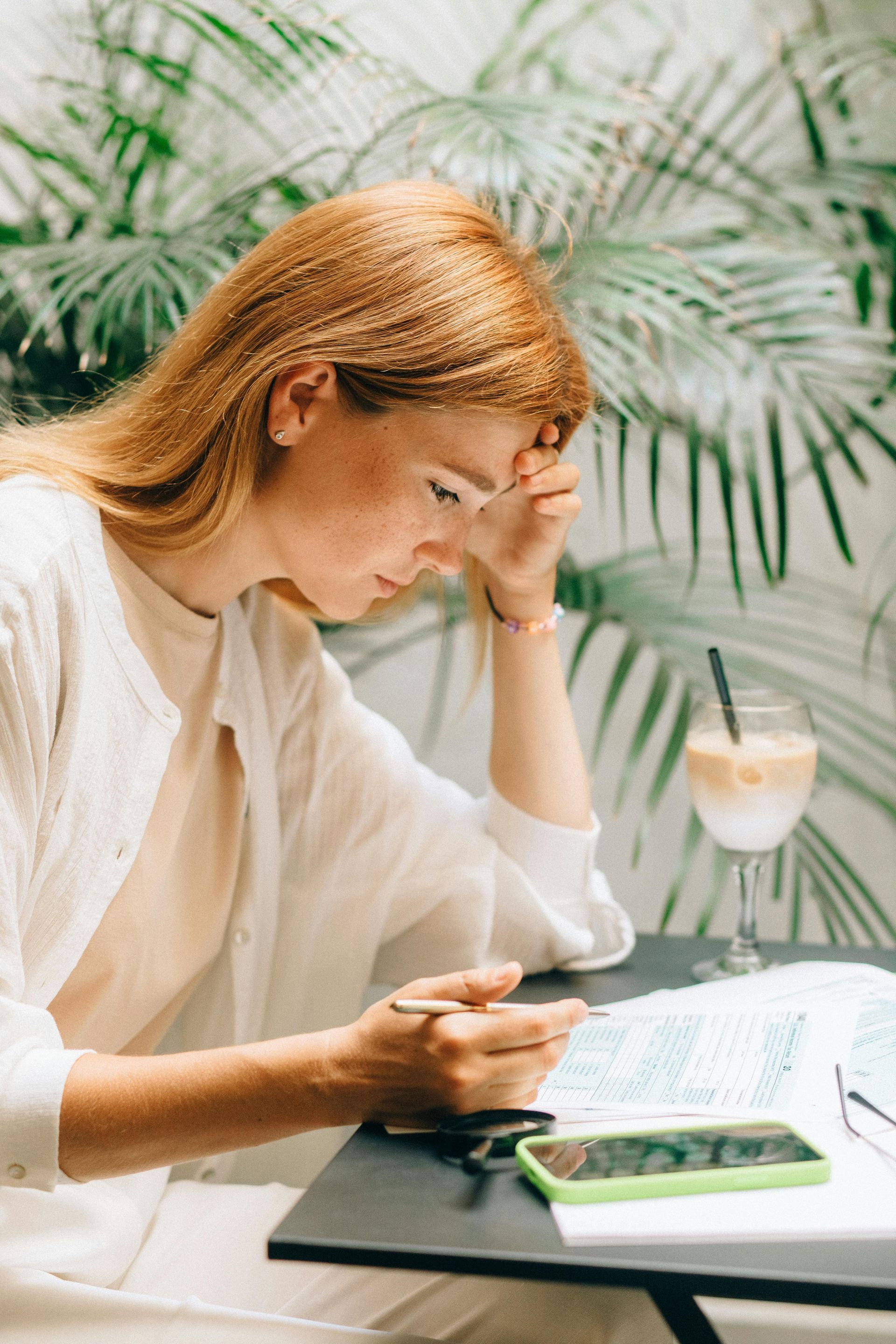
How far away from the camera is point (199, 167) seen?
147cm

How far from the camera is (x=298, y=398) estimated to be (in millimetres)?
996

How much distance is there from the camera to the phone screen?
655 mm

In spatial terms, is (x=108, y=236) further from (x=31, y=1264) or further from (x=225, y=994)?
(x=31, y=1264)

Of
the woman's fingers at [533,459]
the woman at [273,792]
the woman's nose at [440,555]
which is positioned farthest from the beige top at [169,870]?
the woman's fingers at [533,459]

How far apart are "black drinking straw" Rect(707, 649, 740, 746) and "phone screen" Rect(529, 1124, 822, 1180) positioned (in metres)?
0.43

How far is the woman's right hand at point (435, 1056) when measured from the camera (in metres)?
0.72

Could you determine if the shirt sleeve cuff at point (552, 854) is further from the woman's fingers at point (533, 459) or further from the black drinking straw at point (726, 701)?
the woman's fingers at point (533, 459)

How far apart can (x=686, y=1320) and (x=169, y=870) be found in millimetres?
630

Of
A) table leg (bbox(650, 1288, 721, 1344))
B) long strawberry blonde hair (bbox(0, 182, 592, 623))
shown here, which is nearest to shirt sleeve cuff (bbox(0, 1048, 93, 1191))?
table leg (bbox(650, 1288, 721, 1344))

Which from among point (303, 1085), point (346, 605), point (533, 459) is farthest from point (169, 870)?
point (533, 459)

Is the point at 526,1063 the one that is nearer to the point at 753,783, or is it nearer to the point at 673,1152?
the point at 673,1152

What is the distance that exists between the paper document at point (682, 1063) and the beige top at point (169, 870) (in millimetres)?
413

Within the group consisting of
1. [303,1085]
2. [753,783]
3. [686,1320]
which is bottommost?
[686,1320]

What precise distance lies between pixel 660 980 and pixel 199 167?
1.15 m
